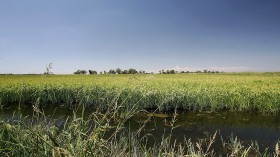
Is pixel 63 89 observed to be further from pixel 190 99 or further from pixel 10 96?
pixel 190 99

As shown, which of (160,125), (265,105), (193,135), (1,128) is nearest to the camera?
(1,128)

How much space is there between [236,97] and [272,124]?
346 centimetres

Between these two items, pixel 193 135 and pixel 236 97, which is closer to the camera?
pixel 193 135

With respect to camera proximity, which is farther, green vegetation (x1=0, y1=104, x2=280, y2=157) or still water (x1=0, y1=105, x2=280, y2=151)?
still water (x1=0, y1=105, x2=280, y2=151)

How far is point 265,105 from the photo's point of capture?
46.1 ft

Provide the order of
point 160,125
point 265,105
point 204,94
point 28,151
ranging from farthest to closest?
point 204,94, point 265,105, point 160,125, point 28,151

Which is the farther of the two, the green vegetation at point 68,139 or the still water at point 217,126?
the still water at point 217,126

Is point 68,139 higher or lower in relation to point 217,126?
higher

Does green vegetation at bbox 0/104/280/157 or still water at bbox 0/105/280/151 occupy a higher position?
green vegetation at bbox 0/104/280/157

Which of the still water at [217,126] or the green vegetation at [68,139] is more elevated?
the green vegetation at [68,139]

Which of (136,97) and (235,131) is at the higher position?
(136,97)

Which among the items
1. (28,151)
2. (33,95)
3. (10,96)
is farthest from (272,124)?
(10,96)

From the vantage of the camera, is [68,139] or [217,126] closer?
[68,139]

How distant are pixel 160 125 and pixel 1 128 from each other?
Result: 26.6 feet
